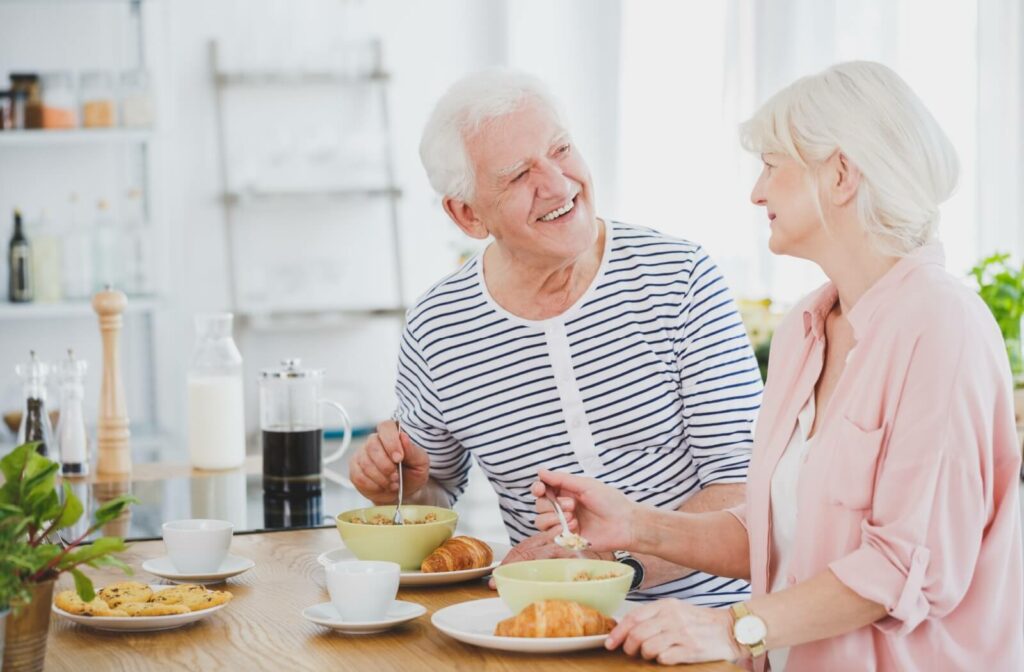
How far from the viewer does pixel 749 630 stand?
1.32 metres

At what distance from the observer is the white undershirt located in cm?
158

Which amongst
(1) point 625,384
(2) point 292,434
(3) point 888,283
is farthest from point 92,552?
(2) point 292,434

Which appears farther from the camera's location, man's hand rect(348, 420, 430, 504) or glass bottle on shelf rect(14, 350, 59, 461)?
glass bottle on shelf rect(14, 350, 59, 461)

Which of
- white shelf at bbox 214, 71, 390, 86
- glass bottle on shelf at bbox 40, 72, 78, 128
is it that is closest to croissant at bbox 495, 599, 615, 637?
glass bottle on shelf at bbox 40, 72, 78, 128

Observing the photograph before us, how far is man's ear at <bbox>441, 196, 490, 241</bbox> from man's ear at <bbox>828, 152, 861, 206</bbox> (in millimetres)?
695

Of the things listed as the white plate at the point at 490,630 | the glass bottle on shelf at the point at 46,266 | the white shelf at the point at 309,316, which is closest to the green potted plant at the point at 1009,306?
the white plate at the point at 490,630

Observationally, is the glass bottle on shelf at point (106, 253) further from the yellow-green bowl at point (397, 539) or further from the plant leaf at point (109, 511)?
the plant leaf at point (109, 511)

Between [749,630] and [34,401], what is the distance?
165cm

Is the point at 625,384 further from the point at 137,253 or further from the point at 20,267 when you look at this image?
the point at 20,267

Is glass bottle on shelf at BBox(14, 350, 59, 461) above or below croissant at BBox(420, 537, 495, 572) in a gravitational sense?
above

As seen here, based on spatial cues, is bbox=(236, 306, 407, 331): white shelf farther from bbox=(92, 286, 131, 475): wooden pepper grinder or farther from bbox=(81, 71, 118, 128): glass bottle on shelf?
bbox=(92, 286, 131, 475): wooden pepper grinder

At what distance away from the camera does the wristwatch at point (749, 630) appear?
1.31m

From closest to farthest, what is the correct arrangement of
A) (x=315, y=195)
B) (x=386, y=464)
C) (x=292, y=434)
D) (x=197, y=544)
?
1. (x=197, y=544)
2. (x=386, y=464)
3. (x=292, y=434)
4. (x=315, y=195)

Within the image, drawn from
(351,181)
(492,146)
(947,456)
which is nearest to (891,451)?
(947,456)
